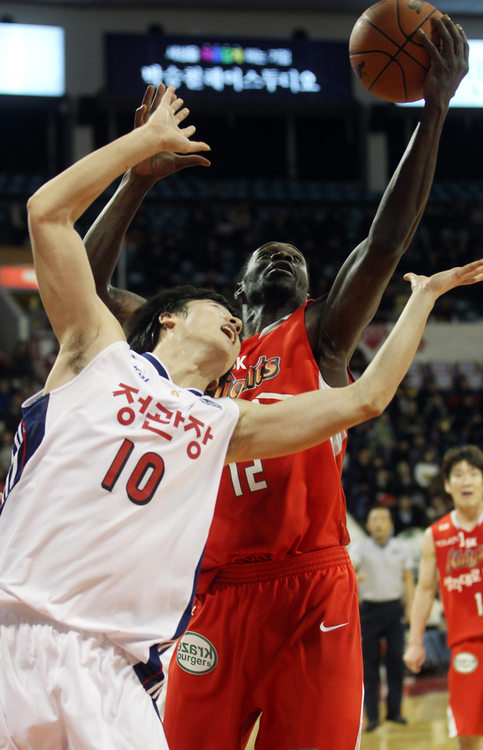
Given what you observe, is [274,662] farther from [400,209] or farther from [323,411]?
[400,209]

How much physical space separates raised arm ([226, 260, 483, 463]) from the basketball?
4.19 ft

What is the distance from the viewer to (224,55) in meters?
19.3

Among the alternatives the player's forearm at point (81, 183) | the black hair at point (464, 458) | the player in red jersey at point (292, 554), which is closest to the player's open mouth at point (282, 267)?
the player in red jersey at point (292, 554)

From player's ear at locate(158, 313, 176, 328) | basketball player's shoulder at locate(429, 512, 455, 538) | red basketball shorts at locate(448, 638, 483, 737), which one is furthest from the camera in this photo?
basketball player's shoulder at locate(429, 512, 455, 538)

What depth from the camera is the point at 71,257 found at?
79.2 inches

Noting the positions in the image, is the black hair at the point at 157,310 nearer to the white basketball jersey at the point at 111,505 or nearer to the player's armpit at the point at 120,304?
the white basketball jersey at the point at 111,505

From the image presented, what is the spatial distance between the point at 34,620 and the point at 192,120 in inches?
718

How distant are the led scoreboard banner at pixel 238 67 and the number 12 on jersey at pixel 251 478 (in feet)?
57.0

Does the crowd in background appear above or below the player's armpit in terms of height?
above

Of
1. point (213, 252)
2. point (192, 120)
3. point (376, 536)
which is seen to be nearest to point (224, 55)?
point (192, 120)

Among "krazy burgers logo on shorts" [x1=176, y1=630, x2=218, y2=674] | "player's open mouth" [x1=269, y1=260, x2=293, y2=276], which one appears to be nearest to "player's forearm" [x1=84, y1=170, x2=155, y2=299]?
"player's open mouth" [x1=269, y1=260, x2=293, y2=276]

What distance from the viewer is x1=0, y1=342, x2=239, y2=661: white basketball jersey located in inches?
75.6

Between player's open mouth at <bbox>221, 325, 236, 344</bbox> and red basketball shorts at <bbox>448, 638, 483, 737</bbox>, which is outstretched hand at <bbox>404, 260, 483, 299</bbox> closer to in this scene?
player's open mouth at <bbox>221, 325, 236, 344</bbox>

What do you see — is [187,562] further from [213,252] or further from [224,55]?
[224,55]
